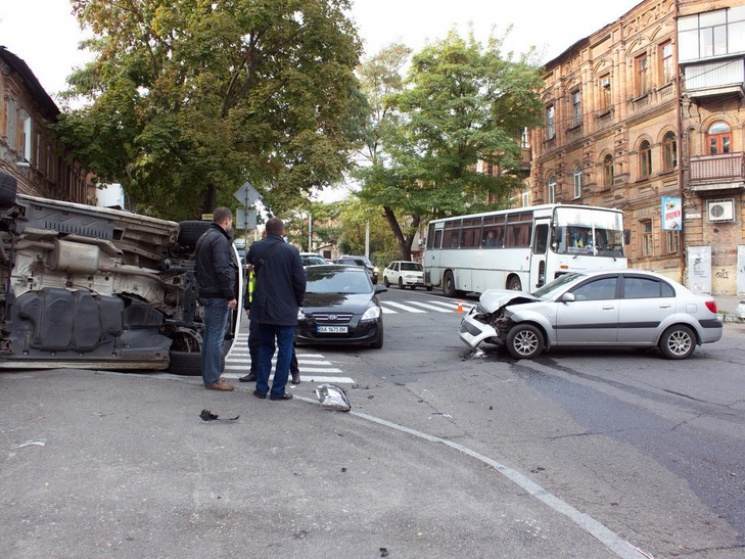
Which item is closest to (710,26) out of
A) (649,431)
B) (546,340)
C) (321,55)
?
(321,55)

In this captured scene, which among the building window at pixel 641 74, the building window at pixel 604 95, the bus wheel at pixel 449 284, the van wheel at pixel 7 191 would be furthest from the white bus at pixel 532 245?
the van wheel at pixel 7 191

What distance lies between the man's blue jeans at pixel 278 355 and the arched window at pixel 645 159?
2848 centimetres

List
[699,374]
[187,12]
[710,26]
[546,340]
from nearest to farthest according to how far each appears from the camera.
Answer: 1. [699,374]
2. [546,340]
3. [187,12]
4. [710,26]

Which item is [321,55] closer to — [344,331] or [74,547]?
[344,331]

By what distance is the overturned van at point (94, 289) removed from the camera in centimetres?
653

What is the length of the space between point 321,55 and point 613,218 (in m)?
11.2

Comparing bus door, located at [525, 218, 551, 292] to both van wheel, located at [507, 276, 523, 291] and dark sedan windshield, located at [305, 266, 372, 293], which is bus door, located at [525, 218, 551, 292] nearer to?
van wheel, located at [507, 276, 523, 291]

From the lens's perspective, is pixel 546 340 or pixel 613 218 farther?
pixel 613 218

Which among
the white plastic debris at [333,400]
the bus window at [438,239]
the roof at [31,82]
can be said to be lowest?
the white plastic debris at [333,400]

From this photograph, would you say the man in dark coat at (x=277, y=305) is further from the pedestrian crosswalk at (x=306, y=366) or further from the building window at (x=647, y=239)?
the building window at (x=647, y=239)

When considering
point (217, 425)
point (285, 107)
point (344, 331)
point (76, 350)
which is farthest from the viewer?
point (285, 107)

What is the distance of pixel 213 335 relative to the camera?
263 inches

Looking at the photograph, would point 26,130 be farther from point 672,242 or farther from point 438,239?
point 672,242

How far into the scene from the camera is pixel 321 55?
2161cm
